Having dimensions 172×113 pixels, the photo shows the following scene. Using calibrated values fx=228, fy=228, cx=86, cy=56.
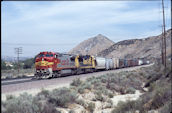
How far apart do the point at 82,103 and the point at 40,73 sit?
38.1 ft

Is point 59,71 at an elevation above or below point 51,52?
below

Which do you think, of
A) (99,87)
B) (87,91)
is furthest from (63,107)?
(99,87)

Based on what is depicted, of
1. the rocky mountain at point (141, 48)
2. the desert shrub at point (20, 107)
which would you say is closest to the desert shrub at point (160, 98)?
the desert shrub at point (20, 107)

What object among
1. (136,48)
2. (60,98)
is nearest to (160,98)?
(60,98)

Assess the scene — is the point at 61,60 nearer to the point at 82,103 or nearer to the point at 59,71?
the point at 59,71

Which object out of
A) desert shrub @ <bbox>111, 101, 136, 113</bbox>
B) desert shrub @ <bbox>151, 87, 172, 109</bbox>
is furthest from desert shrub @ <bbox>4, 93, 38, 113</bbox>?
desert shrub @ <bbox>151, 87, 172, 109</bbox>

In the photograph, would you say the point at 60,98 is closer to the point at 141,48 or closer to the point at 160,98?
the point at 160,98

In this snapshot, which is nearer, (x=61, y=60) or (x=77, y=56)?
(x=61, y=60)

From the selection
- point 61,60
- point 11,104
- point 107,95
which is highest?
point 61,60

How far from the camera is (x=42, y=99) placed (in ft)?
A: 48.6

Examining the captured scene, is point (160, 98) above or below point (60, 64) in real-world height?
below

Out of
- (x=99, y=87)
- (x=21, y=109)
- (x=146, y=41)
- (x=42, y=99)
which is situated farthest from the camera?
(x=146, y=41)

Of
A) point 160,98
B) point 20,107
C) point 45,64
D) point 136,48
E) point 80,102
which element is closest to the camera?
point 20,107

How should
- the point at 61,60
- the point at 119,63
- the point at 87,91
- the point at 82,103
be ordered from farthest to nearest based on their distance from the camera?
the point at 119,63
the point at 61,60
the point at 87,91
the point at 82,103
